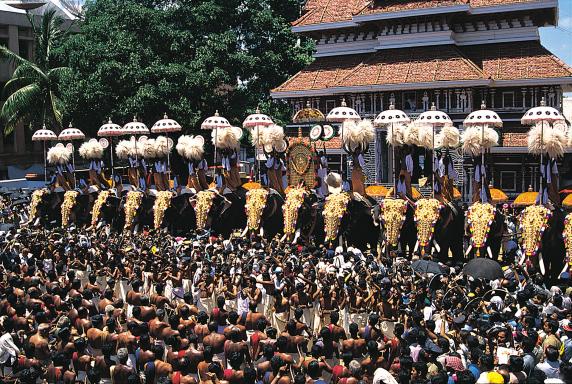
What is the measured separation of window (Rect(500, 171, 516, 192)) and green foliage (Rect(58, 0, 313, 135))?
12.0m

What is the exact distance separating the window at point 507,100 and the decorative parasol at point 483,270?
46.6 ft

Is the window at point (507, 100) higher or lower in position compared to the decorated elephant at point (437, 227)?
higher

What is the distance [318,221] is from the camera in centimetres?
1762

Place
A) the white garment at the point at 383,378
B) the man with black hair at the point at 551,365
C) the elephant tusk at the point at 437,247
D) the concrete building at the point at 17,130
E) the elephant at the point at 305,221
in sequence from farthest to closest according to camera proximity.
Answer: the concrete building at the point at 17,130 → the elephant at the point at 305,221 → the elephant tusk at the point at 437,247 → the man with black hair at the point at 551,365 → the white garment at the point at 383,378

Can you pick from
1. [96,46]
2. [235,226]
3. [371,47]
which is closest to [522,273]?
[235,226]

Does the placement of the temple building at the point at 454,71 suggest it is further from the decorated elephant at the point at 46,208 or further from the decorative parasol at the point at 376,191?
the decorated elephant at the point at 46,208

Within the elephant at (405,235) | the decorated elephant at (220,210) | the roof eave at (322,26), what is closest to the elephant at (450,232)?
the elephant at (405,235)

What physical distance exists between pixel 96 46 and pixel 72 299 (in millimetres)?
21263

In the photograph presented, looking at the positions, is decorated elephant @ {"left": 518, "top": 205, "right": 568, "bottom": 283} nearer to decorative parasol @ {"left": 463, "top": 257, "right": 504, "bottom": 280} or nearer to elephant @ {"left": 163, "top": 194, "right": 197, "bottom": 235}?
decorative parasol @ {"left": 463, "top": 257, "right": 504, "bottom": 280}

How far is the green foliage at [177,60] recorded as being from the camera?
96.0ft

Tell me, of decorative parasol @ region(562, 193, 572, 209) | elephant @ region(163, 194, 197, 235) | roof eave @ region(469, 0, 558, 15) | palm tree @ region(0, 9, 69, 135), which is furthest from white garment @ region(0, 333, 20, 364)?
palm tree @ region(0, 9, 69, 135)

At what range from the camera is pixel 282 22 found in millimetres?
33219

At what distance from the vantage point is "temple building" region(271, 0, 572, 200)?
78.9 feet

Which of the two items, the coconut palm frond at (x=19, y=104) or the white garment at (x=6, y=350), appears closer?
the white garment at (x=6, y=350)
